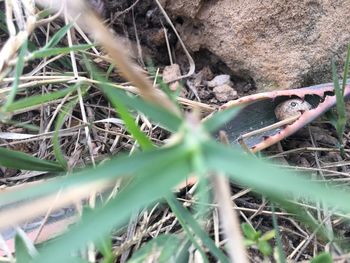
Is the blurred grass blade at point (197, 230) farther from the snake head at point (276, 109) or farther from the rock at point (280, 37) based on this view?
the rock at point (280, 37)

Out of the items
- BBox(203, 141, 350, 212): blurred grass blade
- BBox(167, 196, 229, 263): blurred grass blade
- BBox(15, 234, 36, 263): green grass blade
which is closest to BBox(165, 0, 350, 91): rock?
BBox(167, 196, 229, 263): blurred grass blade

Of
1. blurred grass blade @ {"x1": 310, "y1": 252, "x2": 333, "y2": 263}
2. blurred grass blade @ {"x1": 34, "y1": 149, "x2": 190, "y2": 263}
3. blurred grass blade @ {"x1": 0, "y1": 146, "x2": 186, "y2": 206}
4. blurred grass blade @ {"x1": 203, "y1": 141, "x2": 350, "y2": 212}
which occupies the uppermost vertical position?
blurred grass blade @ {"x1": 0, "y1": 146, "x2": 186, "y2": 206}

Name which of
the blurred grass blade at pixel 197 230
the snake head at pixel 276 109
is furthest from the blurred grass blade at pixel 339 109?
the blurred grass blade at pixel 197 230

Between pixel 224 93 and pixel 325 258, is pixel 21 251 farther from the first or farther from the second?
pixel 224 93

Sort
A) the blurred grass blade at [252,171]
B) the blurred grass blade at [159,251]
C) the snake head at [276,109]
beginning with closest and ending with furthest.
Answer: the blurred grass blade at [252,171] → the blurred grass blade at [159,251] → the snake head at [276,109]

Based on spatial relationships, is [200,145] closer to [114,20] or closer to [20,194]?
[20,194]

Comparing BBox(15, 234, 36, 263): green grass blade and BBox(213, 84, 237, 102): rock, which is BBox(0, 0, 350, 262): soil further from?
BBox(15, 234, 36, 263): green grass blade
